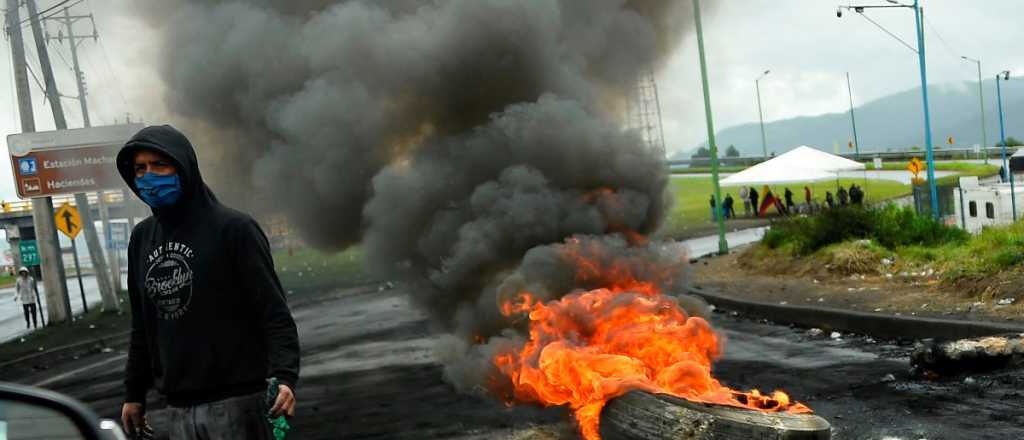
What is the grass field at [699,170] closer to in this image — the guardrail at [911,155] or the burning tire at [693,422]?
the guardrail at [911,155]

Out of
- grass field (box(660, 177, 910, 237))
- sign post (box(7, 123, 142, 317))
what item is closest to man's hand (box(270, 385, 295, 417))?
sign post (box(7, 123, 142, 317))

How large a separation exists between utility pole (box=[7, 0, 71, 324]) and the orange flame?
1738 cm

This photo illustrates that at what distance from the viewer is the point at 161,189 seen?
383 centimetres

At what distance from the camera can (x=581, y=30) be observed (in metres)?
10.3

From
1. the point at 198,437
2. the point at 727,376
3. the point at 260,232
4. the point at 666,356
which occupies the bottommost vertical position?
the point at 727,376

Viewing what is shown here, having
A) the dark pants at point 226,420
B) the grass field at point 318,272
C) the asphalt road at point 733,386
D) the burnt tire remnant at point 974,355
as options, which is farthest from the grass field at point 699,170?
the dark pants at point 226,420

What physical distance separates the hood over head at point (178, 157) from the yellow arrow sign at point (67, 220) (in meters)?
21.4

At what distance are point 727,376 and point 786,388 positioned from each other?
0.79 metres

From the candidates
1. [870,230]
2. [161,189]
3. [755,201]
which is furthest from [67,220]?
[755,201]

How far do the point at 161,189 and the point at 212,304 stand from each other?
18.2 inches

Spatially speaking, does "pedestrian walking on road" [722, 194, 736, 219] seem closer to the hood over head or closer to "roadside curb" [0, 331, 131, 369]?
"roadside curb" [0, 331, 131, 369]

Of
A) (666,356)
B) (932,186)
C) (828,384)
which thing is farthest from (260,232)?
(932,186)

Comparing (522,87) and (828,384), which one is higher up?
(522,87)

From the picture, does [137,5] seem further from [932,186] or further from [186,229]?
[932,186]
